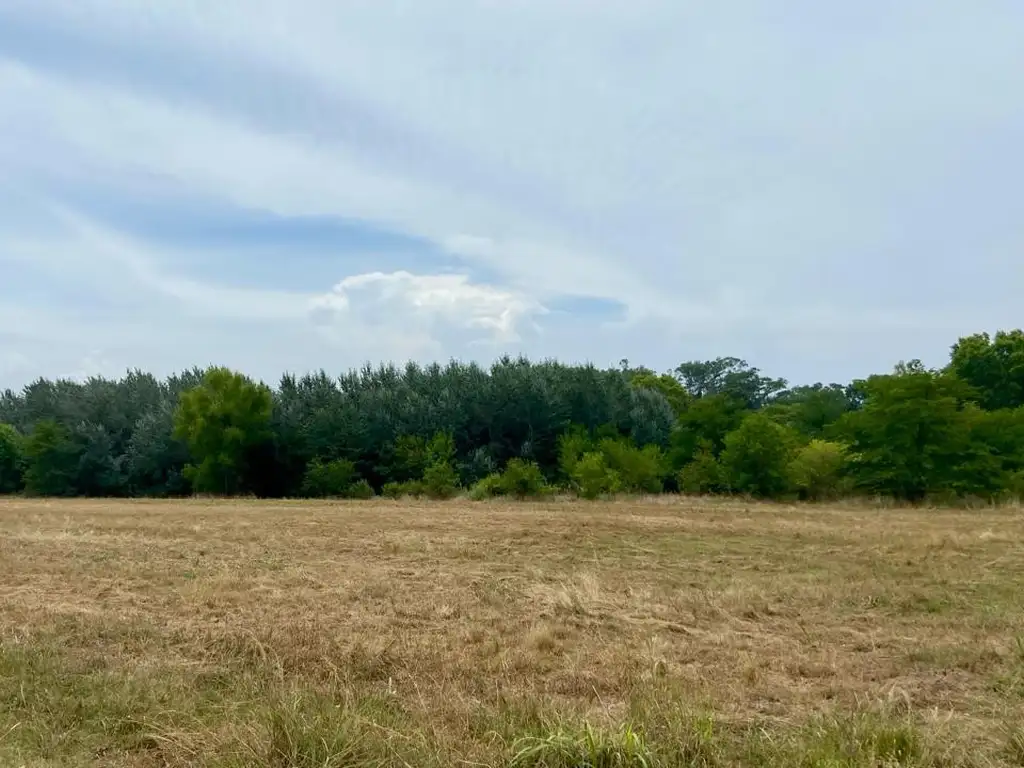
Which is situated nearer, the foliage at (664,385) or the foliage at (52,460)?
the foliage at (52,460)

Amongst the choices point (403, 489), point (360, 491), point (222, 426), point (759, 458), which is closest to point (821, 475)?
point (759, 458)

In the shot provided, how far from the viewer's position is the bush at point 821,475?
3619 centimetres

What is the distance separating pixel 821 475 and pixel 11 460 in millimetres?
48684

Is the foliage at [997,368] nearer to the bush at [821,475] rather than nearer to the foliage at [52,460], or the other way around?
the bush at [821,475]

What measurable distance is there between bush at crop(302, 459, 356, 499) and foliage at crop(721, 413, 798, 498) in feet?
64.1

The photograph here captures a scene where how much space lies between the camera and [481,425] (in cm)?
4503

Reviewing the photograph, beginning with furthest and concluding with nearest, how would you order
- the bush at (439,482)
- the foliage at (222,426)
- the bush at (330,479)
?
the foliage at (222,426), the bush at (330,479), the bush at (439,482)

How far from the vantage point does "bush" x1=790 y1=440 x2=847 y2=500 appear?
3619 cm

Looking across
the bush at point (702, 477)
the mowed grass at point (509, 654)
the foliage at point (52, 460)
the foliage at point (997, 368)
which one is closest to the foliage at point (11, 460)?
the foliage at point (52, 460)

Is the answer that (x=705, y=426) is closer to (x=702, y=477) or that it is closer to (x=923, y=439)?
(x=702, y=477)

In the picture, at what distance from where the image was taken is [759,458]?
35.5 meters

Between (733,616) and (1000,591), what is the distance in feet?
15.4

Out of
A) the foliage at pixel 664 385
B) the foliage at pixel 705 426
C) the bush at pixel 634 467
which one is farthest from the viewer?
the foliage at pixel 664 385

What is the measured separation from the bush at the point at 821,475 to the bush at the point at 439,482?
16108 mm
